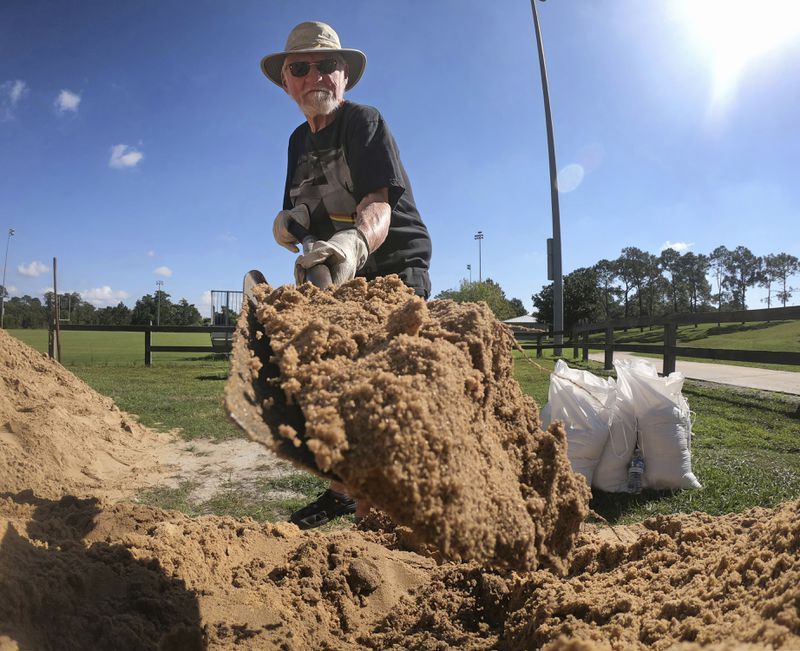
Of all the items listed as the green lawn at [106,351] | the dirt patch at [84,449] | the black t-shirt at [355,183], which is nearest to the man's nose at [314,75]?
the black t-shirt at [355,183]

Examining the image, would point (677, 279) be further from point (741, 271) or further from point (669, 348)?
point (669, 348)

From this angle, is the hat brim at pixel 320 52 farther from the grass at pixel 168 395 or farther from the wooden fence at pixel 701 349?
the wooden fence at pixel 701 349

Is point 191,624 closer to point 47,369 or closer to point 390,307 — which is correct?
point 390,307

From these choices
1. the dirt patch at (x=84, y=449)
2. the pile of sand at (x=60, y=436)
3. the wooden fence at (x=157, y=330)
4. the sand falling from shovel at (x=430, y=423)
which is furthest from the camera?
the wooden fence at (x=157, y=330)

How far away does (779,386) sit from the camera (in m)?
8.14

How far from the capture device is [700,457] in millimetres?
4148

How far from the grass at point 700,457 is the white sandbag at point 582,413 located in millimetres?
292

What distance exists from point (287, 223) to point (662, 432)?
2795 millimetres

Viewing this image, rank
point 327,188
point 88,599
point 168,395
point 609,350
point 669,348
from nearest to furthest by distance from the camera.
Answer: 1. point 88,599
2. point 327,188
3. point 168,395
4. point 669,348
5. point 609,350

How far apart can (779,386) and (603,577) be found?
842 cm

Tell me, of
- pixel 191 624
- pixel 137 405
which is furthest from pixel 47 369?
pixel 191 624

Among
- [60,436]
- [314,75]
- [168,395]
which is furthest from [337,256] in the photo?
[168,395]

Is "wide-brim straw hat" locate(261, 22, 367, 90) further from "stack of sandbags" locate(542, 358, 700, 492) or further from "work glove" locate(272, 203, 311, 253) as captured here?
"stack of sandbags" locate(542, 358, 700, 492)

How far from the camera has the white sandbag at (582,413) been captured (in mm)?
3312
